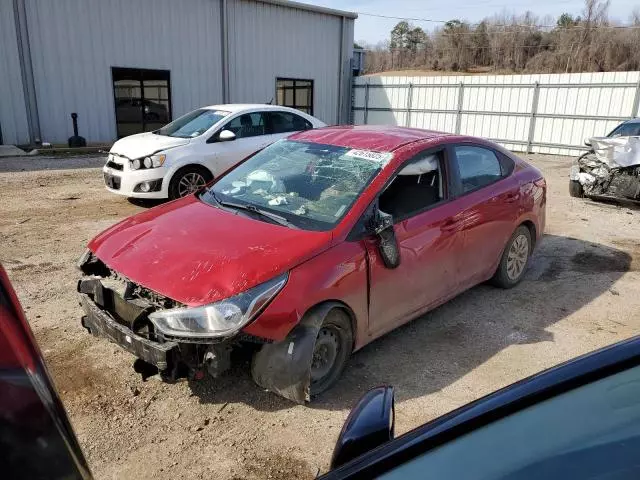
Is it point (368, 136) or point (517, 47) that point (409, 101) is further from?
point (517, 47)

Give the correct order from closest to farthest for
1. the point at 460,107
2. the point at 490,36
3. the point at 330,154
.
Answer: the point at 330,154
the point at 460,107
the point at 490,36

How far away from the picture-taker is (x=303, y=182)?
3875 mm

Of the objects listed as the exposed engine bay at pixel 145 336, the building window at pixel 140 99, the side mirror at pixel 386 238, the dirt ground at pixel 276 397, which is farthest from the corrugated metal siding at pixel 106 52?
the side mirror at pixel 386 238

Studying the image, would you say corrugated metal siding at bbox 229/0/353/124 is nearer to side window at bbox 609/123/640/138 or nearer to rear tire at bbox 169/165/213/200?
rear tire at bbox 169/165/213/200

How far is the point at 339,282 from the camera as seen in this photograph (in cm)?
317

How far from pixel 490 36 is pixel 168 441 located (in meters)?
53.9

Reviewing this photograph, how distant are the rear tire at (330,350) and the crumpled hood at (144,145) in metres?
5.17

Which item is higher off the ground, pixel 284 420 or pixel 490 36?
pixel 490 36

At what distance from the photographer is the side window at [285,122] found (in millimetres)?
8820

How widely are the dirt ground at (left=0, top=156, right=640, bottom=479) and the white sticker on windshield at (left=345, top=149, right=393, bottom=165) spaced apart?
1.42 meters

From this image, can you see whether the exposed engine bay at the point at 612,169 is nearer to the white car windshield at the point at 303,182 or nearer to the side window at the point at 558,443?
the white car windshield at the point at 303,182

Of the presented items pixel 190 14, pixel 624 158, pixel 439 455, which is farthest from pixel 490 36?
pixel 439 455

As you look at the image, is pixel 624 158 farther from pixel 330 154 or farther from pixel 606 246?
pixel 330 154

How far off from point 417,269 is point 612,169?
6.77m
